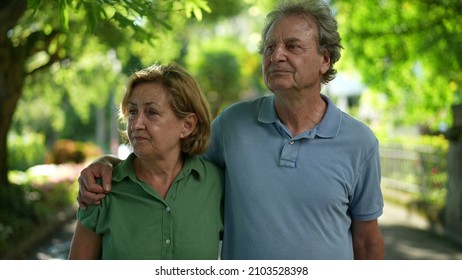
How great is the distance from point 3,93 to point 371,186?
7.59 metres

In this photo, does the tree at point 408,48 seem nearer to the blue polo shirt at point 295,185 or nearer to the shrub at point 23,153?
the blue polo shirt at point 295,185

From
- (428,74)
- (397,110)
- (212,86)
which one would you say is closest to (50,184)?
(428,74)

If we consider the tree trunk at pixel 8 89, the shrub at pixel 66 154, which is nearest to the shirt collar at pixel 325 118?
the tree trunk at pixel 8 89

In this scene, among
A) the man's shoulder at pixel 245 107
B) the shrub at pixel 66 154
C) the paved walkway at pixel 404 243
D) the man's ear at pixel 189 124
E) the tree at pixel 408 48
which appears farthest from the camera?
the shrub at pixel 66 154

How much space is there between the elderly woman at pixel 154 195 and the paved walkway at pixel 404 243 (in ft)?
19.5

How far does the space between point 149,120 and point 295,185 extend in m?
0.60

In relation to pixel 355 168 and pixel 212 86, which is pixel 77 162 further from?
pixel 355 168

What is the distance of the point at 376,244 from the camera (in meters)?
2.73

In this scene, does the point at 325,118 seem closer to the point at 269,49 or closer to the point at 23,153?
the point at 269,49

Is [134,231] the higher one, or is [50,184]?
[50,184]

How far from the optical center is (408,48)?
10.4 metres

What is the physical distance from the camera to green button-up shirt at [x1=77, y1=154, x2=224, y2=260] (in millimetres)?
2395

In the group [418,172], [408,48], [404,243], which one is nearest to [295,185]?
[404,243]

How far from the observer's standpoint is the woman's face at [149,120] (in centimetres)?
237
